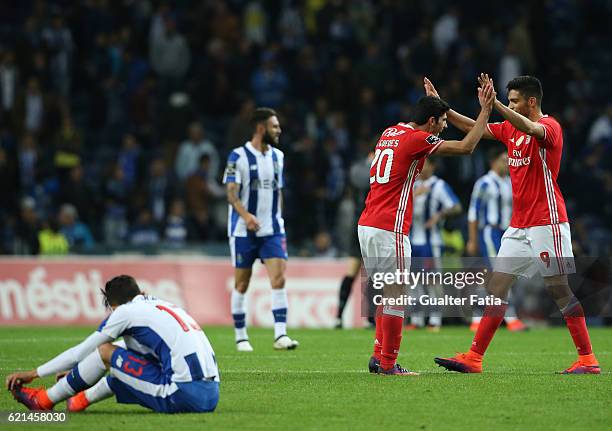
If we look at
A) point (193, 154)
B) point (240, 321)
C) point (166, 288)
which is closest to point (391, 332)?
point (240, 321)

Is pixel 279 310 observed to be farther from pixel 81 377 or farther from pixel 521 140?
pixel 81 377

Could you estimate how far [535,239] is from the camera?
36.1 ft

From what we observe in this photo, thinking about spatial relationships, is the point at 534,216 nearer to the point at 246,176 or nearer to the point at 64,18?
the point at 246,176

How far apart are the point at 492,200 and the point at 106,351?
34.9 ft

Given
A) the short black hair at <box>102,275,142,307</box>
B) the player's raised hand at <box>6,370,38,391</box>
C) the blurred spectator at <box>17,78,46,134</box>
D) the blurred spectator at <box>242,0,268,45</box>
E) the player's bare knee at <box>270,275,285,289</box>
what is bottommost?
the player's raised hand at <box>6,370,38,391</box>

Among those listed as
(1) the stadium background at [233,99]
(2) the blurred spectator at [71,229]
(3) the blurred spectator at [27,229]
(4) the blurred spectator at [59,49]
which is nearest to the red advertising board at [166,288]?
(1) the stadium background at [233,99]

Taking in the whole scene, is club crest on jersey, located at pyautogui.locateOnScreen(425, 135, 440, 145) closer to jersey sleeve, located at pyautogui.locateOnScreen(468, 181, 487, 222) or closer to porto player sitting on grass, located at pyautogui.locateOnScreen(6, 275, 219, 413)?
porto player sitting on grass, located at pyautogui.locateOnScreen(6, 275, 219, 413)

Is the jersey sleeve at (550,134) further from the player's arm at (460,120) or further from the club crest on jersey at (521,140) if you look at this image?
the player's arm at (460,120)

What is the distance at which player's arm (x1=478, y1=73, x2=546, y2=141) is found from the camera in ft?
33.7

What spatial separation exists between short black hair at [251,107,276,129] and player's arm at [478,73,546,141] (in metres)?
4.23

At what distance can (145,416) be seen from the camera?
8.34 meters

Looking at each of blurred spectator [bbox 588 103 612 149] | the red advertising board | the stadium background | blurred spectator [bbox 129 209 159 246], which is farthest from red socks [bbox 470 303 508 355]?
blurred spectator [bbox 588 103 612 149]

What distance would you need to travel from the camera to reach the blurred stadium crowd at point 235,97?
22.8 m

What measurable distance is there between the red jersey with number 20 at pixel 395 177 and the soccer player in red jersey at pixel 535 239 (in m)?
0.57
